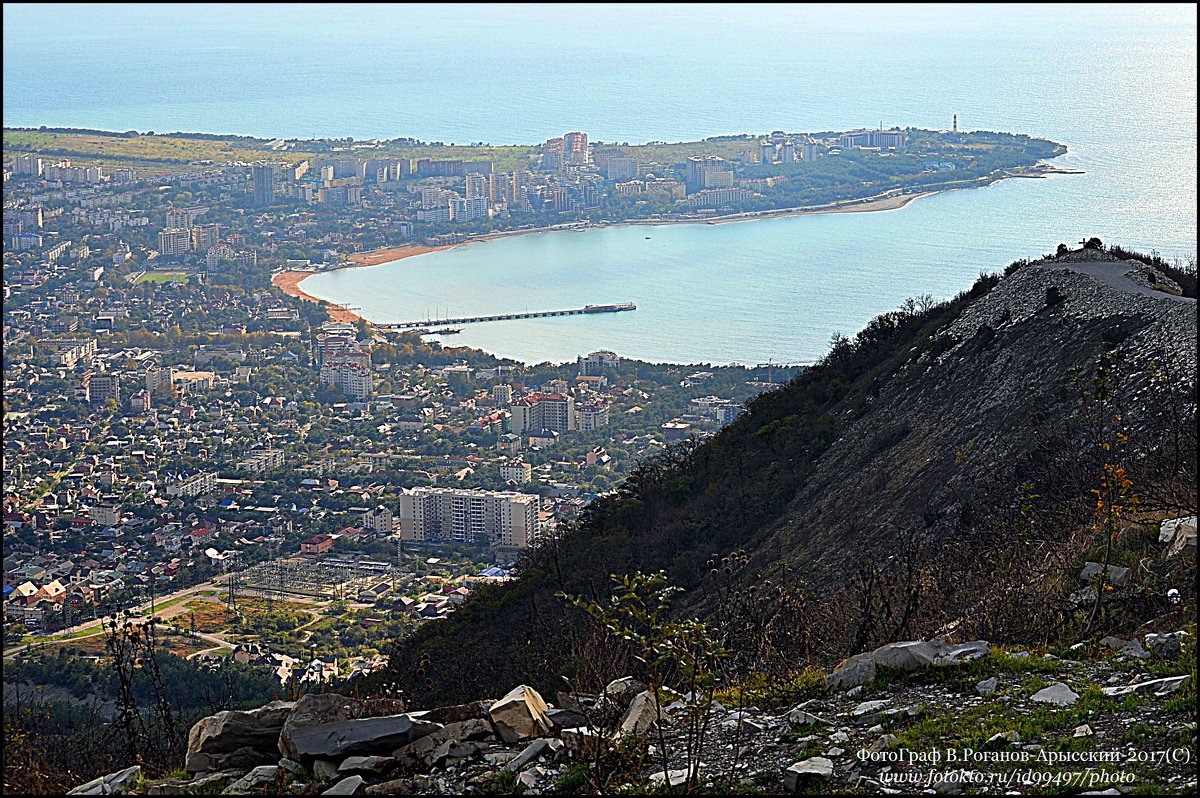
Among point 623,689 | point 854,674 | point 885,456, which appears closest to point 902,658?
point 854,674

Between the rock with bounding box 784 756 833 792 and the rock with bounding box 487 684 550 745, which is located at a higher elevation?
the rock with bounding box 784 756 833 792

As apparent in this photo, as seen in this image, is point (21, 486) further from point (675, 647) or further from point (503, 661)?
point (675, 647)

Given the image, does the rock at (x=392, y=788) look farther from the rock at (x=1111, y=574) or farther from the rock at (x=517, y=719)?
the rock at (x=1111, y=574)

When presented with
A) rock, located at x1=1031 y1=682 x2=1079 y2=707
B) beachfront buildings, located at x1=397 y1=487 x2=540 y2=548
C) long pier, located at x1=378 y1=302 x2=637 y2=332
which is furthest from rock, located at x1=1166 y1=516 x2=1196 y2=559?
long pier, located at x1=378 y1=302 x2=637 y2=332

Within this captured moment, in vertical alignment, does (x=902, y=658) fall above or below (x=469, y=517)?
above

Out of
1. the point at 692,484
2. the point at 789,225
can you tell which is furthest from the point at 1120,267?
the point at 789,225

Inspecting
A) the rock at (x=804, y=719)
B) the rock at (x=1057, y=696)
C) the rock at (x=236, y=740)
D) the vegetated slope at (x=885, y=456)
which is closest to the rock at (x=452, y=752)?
the rock at (x=236, y=740)

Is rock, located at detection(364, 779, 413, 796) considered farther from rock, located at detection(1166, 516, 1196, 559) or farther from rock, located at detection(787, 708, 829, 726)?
rock, located at detection(1166, 516, 1196, 559)

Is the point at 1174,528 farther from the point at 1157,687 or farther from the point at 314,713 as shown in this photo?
the point at 314,713
